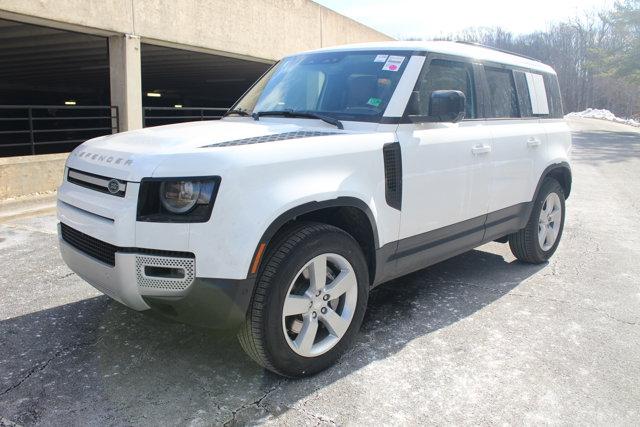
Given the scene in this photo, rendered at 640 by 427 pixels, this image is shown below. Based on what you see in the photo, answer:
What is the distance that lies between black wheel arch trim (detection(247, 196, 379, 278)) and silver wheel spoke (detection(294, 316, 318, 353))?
528 mm

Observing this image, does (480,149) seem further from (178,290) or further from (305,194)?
(178,290)

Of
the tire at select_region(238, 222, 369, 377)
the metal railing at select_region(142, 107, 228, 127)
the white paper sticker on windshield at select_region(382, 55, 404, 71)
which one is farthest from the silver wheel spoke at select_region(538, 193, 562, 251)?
the metal railing at select_region(142, 107, 228, 127)

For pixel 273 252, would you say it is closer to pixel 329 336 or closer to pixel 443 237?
pixel 329 336

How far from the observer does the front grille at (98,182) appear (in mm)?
2805

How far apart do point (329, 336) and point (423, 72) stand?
194 cm

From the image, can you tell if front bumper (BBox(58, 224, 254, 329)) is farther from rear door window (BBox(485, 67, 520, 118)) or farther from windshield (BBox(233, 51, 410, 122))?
rear door window (BBox(485, 67, 520, 118))

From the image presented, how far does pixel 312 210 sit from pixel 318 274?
0.37 m

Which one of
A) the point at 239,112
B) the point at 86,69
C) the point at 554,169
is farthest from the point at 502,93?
the point at 86,69

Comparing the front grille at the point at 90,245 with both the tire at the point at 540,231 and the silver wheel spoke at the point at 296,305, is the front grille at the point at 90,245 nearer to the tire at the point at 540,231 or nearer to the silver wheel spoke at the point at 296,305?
the silver wheel spoke at the point at 296,305

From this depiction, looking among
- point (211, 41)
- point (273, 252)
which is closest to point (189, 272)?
point (273, 252)

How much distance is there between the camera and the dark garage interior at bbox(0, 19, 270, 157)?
1128 cm

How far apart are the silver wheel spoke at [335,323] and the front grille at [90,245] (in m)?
1.21

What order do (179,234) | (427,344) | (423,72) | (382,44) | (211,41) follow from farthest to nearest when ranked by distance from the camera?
1. (211,41)
2. (382,44)
3. (423,72)
4. (427,344)
5. (179,234)

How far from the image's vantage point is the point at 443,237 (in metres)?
4.00
